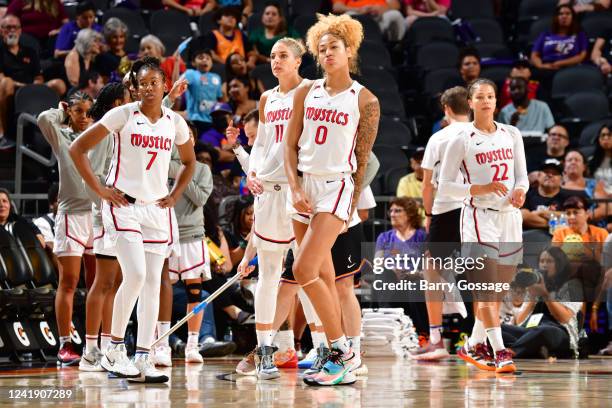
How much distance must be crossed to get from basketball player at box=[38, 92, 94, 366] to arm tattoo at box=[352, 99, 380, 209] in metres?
2.48

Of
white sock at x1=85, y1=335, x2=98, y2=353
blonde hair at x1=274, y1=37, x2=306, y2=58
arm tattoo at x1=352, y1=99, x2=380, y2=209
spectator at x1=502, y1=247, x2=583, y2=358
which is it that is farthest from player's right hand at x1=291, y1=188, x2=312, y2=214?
spectator at x1=502, y1=247, x2=583, y2=358

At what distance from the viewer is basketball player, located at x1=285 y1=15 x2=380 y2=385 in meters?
6.53

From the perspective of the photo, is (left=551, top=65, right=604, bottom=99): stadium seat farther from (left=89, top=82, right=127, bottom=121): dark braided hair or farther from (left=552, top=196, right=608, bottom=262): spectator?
(left=89, top=82, right=127, bottom=121): dark braided hair

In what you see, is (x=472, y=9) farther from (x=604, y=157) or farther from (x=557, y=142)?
(x=604, y=157)

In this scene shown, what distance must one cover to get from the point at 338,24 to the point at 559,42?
8.75m

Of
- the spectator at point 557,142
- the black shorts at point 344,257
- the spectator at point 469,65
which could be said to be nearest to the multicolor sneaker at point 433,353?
the black shorts at point 344,257

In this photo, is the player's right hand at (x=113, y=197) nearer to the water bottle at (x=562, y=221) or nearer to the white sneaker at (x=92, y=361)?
the white sneaker at (x=92, y=361)

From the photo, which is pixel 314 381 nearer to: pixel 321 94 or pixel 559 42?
pixel 321 94

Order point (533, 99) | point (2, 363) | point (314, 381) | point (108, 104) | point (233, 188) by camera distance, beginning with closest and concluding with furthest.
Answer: point (314, 381)
point (108, 104)
point (2, 363)
point (233, 188)
point (533, 99)

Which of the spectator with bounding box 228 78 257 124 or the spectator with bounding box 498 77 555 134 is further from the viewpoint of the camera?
the spectator with bounding box 498 77 555 134

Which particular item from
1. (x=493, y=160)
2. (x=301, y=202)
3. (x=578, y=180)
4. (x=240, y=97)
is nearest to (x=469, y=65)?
(x=578, y=180)

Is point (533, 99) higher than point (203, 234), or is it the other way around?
point (533, 99)

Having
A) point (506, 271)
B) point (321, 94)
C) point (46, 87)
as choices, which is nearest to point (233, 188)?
point (46, 87)

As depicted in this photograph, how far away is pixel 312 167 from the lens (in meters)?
6.64
